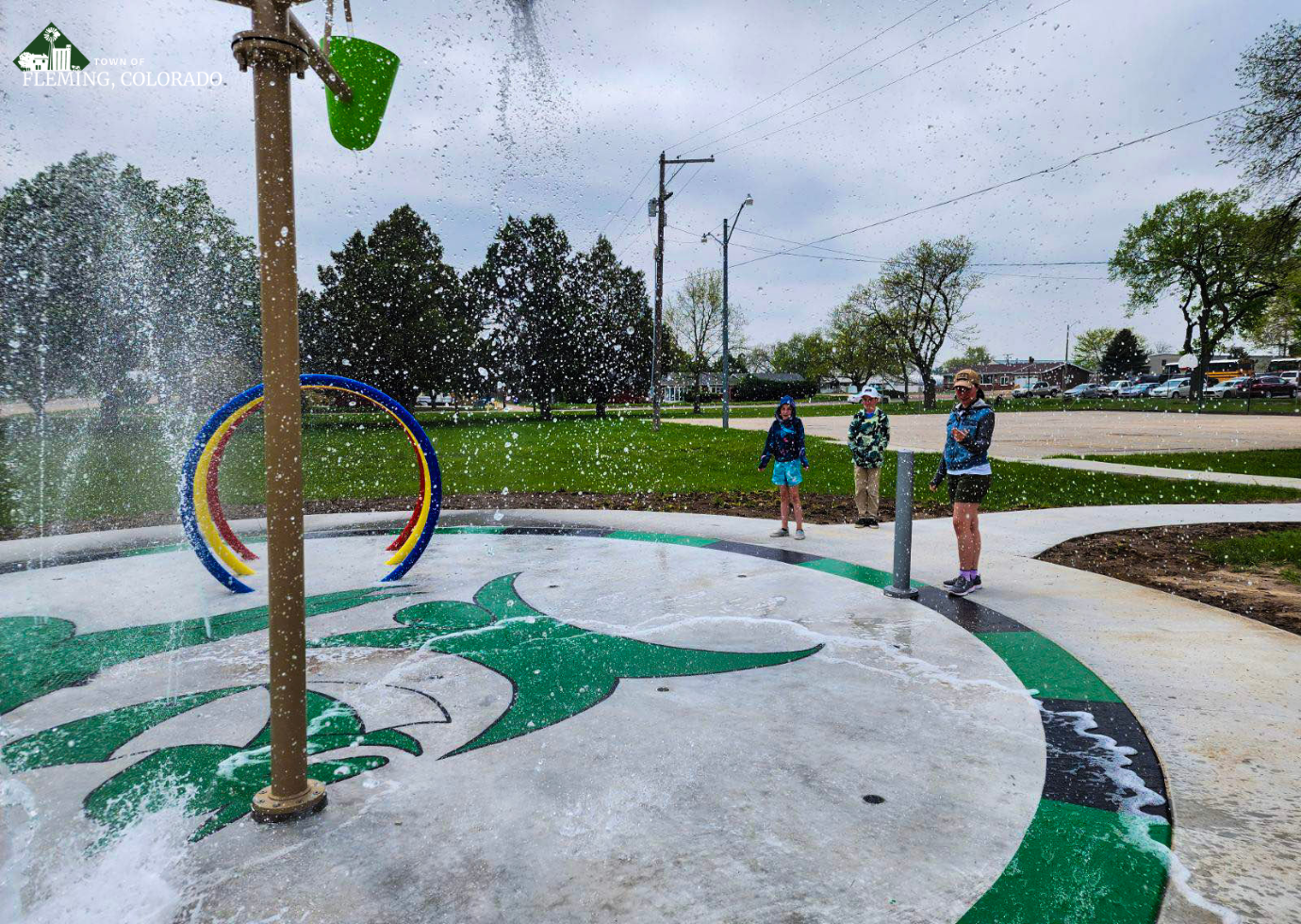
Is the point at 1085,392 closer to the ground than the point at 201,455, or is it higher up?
higher up

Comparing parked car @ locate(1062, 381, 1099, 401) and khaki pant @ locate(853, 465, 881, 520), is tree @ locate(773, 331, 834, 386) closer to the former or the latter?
parked car @ locate(1062, 381, 1099, 401)

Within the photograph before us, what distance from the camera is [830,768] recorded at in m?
3.00

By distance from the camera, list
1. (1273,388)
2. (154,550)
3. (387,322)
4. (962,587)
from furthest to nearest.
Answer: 1. (1273,388)
2. (387,322)
3. (154,550)
4. (962,587)

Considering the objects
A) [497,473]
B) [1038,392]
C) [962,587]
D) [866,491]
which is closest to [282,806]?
[962,587]

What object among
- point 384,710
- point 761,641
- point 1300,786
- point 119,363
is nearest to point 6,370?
point 119,363

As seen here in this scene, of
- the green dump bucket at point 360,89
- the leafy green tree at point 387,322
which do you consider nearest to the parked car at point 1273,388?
the leafy green tree at point 387,322

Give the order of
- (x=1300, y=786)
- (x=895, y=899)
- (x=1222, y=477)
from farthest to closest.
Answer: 1. (x=1222, y=477)
2. (x=1300, y=786)
3. (x=895, y=899)

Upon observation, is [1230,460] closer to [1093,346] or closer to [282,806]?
[282,806]

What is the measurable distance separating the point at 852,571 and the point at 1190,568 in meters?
3.14

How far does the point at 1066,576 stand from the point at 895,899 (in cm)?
498

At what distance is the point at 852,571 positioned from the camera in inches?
253

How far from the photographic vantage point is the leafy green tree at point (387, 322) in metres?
32.5

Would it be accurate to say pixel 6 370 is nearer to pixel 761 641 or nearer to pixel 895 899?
pixel 761 641

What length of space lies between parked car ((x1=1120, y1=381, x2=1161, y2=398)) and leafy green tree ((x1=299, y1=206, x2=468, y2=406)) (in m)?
52.2
